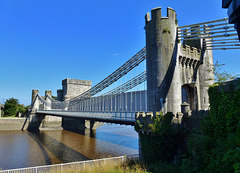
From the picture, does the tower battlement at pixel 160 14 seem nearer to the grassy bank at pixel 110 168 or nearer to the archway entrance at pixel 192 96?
the archway entrance at pixel 192 96

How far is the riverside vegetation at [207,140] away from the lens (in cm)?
639

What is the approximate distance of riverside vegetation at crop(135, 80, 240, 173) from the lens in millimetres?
6395

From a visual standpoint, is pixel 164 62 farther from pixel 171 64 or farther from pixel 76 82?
pixel 76 82

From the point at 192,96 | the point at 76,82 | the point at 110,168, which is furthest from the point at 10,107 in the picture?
the point at 110,168

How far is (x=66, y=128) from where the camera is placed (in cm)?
4966

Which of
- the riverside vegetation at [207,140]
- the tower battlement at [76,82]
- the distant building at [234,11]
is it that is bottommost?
the riverside vegetation at [207,140]

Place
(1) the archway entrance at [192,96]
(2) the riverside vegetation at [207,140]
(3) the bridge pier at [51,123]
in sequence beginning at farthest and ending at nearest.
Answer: (3) the bridge pier at [51,123] → (1) the archway entrance at [192,96] → (2) the riverside vegetation at [207,140]

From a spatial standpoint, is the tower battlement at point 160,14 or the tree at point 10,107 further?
the tree at point 10,107

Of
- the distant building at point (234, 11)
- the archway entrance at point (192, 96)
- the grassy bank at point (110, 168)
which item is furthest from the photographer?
the archway entrance at point (192, 96)

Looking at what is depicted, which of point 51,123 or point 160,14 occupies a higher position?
point 160,14

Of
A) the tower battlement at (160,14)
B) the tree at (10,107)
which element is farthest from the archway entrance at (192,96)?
the tree at (10,107)

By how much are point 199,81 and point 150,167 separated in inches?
433

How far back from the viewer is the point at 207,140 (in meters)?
7.66

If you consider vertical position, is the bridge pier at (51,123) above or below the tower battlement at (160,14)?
below
